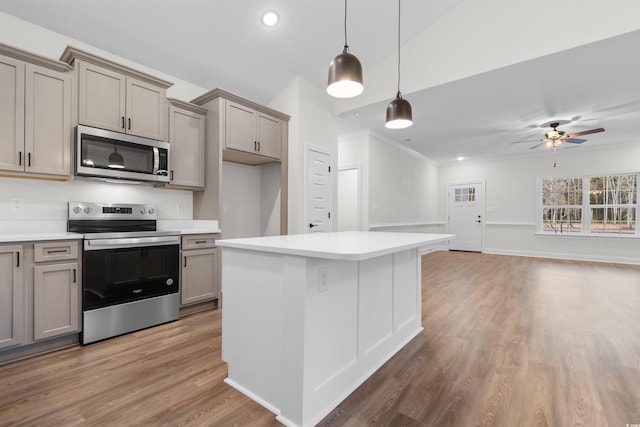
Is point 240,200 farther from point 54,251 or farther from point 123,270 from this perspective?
point 54,251

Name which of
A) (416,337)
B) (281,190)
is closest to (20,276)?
(281,190)

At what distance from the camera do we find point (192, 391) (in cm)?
176

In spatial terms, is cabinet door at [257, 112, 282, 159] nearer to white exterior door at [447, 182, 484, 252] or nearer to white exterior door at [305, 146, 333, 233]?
white exterior door at [305, 146, 333, 233]

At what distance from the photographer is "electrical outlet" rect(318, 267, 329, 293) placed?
1.53 metres

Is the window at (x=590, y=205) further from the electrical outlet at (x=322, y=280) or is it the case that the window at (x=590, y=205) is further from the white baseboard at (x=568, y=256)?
the electrical outlet at (x=322, y=280)

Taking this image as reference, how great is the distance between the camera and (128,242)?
257 cm

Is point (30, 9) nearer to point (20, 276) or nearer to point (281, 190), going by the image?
point (20, 276)

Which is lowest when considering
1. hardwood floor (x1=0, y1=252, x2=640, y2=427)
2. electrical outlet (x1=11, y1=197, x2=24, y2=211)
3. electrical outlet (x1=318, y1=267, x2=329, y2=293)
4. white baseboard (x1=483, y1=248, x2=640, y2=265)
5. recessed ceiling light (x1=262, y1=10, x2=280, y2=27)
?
hardwood floor (x1=0, y1=252, x2=640, y2=427)

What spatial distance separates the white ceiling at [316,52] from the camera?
2801mm

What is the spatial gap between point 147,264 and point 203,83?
93.8 inches

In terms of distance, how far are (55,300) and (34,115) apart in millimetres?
1460

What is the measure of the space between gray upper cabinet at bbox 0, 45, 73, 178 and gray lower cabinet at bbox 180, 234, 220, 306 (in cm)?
121

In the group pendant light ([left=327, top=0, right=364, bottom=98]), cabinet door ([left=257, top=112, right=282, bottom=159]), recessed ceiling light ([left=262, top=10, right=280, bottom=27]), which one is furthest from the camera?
cabinet door ([left=257, top=112, right=282, bottom=159])

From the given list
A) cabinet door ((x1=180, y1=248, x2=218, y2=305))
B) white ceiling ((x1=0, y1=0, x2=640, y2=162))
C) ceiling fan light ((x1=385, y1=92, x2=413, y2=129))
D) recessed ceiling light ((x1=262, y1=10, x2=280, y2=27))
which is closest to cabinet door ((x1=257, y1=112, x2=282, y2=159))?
white ceiling ((x1=0, y1=0, x2=640, y2=162))
